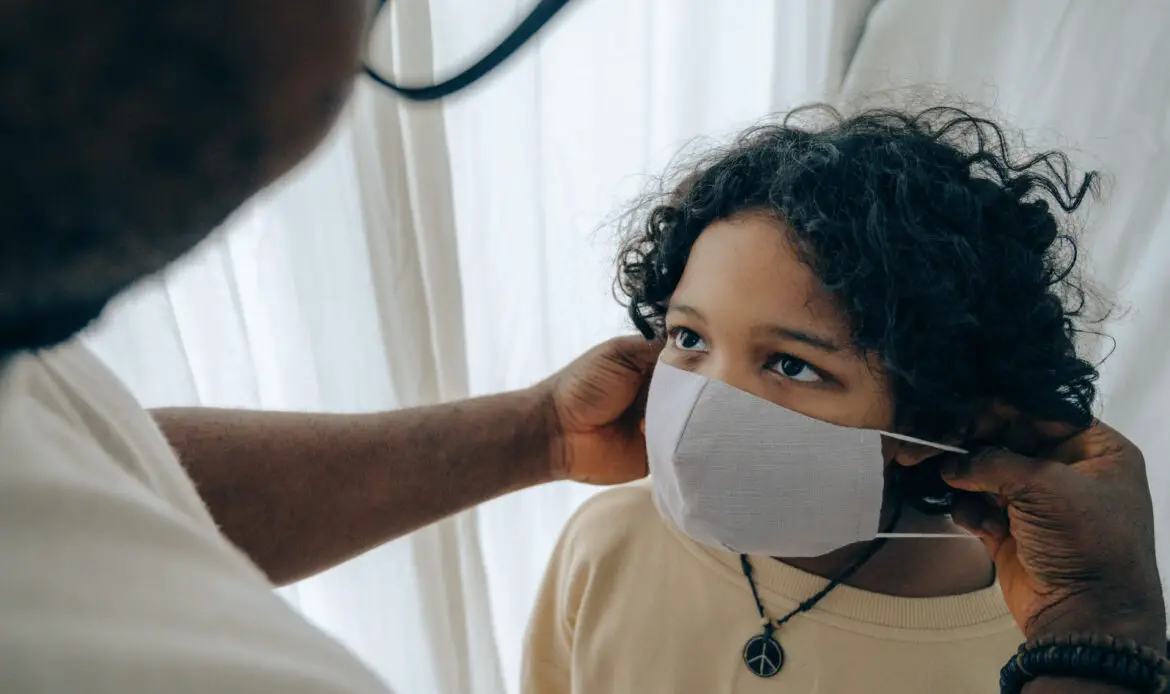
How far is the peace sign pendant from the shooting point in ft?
3.03

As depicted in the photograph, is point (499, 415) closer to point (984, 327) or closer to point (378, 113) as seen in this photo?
point (378, 113)

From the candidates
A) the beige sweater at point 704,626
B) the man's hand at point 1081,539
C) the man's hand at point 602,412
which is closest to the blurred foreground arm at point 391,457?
the man's hand at point 602,412

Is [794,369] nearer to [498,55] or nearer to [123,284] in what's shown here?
[498,55]

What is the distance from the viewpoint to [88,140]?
363 mm

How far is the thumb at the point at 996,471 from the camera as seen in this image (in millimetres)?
770

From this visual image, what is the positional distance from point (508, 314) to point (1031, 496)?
756 millimetres

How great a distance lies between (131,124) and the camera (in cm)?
37

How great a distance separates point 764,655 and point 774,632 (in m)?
0.03

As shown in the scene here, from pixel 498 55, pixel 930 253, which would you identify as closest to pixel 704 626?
pixel 930 253

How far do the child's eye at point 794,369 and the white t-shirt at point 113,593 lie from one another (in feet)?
1.72

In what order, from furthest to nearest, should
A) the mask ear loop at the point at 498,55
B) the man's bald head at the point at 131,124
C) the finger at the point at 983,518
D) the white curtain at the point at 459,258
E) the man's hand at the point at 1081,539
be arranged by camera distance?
the white curtain at the point at 459,258 < the finger at the point at 983,518 < the man's hand at the point at 1081,539 < the mask ear loop at the point at 498,55 < the man's bald head at the point at 131,124

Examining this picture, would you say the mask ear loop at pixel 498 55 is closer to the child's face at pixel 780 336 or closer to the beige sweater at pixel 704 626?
the child's face at pixel 780 336

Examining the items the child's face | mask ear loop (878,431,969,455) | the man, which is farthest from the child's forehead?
the man

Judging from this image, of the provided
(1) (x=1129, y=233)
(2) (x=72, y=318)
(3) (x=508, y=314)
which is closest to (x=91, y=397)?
(2) (x=72, y=318)
